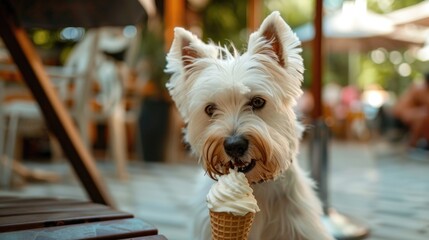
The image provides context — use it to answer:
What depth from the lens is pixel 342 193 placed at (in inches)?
152

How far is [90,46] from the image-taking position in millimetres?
3887

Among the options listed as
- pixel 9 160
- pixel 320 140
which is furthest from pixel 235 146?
pixel 9 160

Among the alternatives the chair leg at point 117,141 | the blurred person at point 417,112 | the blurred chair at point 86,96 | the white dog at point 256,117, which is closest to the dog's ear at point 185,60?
the white dog at point 256,117

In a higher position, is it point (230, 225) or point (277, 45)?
point (277, 45)

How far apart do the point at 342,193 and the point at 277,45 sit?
8.70 feet

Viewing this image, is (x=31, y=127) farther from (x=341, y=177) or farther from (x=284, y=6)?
(x=284, y=6)

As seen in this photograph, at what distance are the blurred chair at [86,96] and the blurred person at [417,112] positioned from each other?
4.47 m

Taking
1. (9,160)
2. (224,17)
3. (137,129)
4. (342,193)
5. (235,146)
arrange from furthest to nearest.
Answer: (224,17) → (137,129) → (9,160) → (342,193) → (235,146)

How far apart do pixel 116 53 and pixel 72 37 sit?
3237 mm

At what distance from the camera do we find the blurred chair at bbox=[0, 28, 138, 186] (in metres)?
3.89

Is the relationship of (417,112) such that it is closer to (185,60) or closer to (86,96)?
(86,96)

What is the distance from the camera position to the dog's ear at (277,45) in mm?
1466

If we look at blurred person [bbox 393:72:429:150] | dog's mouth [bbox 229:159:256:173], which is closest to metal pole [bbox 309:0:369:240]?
dog's mouth [bbox 229:159:256:173]

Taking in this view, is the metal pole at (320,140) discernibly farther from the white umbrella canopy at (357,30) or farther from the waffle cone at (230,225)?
the white umbrella canopy at (357,30)
